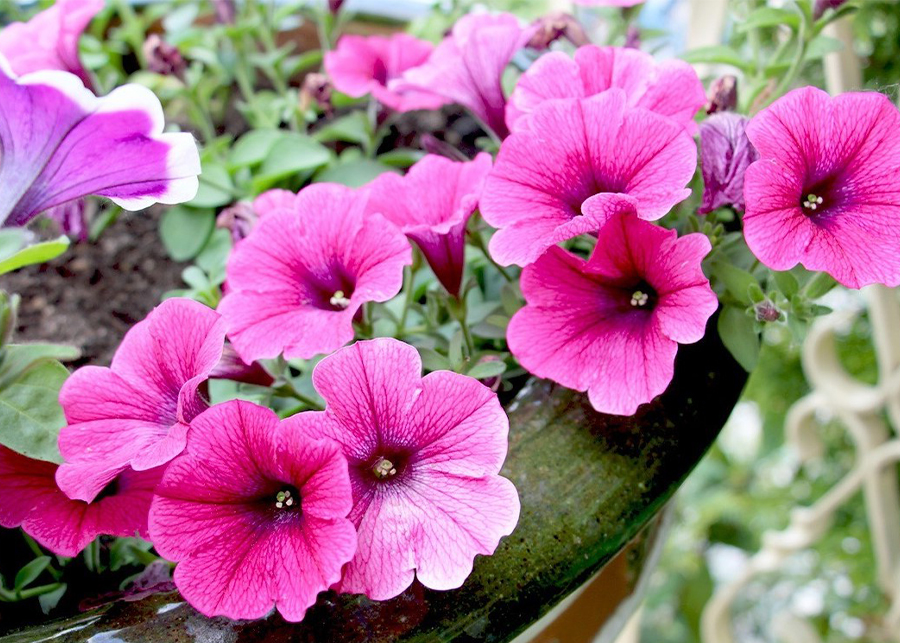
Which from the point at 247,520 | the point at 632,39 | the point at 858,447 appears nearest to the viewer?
the point at 247,520

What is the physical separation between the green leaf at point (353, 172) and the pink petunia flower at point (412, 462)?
30 cm

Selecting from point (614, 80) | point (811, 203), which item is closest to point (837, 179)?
point (811, 203)

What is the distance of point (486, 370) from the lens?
39cm

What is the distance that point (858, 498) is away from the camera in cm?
112

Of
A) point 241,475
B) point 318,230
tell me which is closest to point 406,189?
point 318,230

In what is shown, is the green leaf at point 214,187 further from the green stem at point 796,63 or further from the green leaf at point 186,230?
the green stem at point 796,63

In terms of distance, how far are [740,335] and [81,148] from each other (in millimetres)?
313

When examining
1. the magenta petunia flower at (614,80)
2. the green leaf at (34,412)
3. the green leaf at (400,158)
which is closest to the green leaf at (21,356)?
the green leaf at (34,412)

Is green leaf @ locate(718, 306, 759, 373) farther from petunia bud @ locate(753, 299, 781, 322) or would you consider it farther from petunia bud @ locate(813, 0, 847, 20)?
petunia bud @ locate(813, 0, 847, 20)

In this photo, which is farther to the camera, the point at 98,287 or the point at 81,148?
the point at 98,287

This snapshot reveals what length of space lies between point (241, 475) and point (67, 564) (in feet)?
0.53

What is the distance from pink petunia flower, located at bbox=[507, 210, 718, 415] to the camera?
1.16ft

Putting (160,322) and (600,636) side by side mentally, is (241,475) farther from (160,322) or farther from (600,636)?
(600,636)

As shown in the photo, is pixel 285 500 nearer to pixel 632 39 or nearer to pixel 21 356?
pixel 21 356
